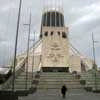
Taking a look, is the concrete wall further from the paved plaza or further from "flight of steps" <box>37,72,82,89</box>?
the paved plaza

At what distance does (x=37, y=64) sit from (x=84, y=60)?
16.1 m

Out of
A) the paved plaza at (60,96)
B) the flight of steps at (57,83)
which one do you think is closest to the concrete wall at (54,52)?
the flight of steps at (57,83)

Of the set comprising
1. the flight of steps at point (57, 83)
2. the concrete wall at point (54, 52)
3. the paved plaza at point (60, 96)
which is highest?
the concrete wall at point (54, 52)

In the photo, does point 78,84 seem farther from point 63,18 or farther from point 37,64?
point 63,18

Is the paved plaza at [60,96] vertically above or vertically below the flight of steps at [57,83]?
below

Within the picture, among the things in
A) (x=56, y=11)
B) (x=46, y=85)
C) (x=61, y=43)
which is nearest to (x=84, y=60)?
(x=61, y=43)

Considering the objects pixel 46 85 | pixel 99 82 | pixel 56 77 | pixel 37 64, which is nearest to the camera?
pixel 46 85

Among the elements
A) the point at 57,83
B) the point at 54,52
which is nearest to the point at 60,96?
the point at 57,83

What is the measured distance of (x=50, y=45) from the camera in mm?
43094

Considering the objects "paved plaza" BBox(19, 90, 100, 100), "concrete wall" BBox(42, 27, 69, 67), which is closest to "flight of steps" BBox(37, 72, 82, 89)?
"paved plaza" BBox(19, 90, 100, 100)

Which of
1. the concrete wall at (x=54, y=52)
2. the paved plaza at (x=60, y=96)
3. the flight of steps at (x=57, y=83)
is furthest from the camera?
the concrete wall at (x=54, y=52)

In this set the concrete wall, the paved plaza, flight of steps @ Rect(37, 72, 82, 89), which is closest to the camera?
the paved plaza

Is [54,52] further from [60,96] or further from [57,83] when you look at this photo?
[60,96]

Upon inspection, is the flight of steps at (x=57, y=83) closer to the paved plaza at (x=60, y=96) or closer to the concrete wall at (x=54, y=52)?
the paved plaza at (x=60, y=96)
